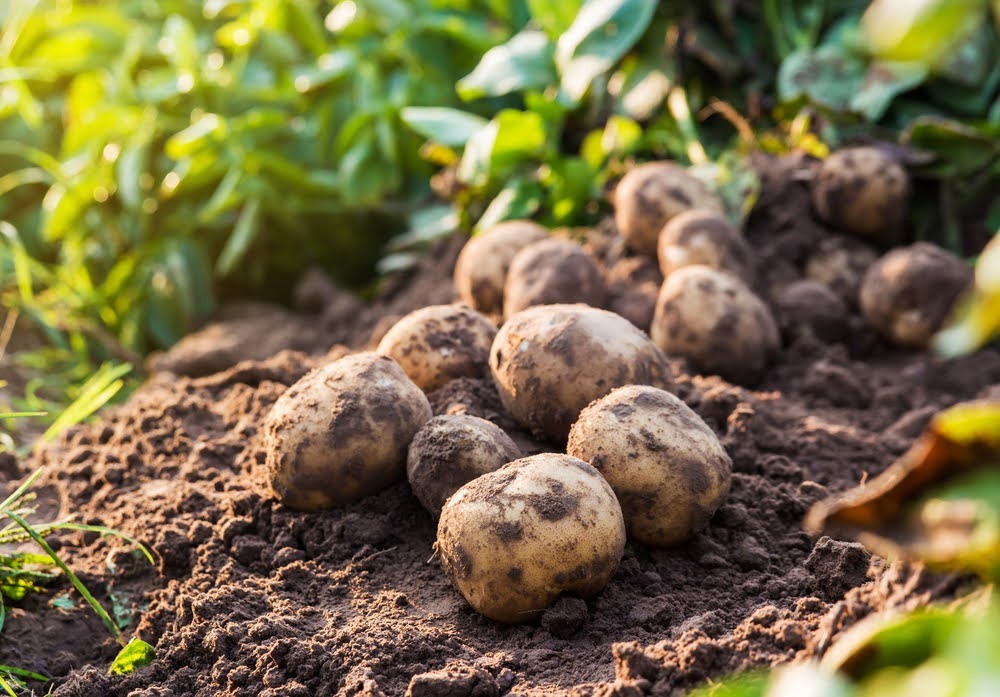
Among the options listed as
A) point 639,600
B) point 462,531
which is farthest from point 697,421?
point 462,531

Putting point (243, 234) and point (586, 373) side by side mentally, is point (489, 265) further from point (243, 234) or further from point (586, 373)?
point (243, 234)

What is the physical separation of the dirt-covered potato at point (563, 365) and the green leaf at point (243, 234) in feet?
7.42

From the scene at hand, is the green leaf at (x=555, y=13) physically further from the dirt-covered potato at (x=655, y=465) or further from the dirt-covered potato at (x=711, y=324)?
the dirt-covered potato at (x=655, y=465)

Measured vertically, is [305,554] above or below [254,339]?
above

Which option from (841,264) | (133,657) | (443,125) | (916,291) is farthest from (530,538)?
(443,125)

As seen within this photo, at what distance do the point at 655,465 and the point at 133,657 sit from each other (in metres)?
1.09

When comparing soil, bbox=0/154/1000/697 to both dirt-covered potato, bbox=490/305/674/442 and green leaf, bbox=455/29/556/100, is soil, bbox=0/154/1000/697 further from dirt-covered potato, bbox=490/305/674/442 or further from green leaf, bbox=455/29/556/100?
green leaf, bbox=455/29/556/100

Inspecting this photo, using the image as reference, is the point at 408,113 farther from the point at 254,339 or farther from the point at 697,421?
the point at 697,421

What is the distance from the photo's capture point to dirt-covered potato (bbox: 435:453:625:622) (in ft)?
6.16

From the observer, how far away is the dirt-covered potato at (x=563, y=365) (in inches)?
91.0

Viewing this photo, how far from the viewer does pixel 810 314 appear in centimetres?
330

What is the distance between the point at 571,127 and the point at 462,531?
9.22ft

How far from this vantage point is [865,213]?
138 inches

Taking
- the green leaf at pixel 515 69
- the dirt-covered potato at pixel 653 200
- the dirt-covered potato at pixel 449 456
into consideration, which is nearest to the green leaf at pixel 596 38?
the green leaf at pixel 515 69
